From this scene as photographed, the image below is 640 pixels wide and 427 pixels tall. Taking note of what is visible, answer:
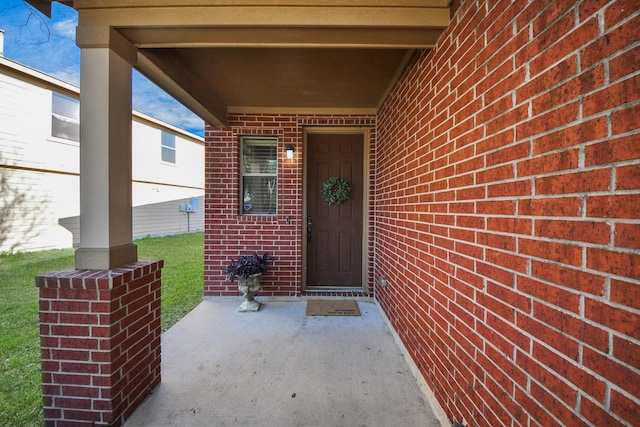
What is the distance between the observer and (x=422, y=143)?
6.61 feet

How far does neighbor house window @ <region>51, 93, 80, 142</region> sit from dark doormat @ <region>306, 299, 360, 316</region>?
25.6 ft

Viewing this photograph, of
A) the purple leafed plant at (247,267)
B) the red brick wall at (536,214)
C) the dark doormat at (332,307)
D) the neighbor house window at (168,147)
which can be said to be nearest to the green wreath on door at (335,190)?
the purple leafed plant at (247,267)

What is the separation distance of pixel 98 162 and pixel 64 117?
7515 millimetres

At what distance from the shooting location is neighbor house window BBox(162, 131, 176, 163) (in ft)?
31.9

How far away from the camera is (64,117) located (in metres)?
6.84

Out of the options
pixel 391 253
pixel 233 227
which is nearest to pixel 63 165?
pixel 233 227

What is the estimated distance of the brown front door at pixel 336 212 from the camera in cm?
387

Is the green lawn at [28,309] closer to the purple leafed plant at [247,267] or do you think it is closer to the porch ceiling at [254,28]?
the purple leafed plant at [247,267]

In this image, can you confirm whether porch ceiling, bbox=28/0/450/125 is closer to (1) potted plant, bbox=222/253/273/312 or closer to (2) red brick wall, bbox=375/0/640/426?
(2) red brick wall, bbox=375/0/640/426

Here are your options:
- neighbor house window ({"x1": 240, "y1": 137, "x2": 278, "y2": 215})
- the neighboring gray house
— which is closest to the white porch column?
neighbor house window ({"x1": 240, "y1": 137, "x2": 278, "y2": 215})

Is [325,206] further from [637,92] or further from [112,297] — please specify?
[637,92]

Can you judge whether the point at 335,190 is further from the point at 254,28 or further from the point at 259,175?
the point at 254,28

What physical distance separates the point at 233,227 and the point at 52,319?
2223mm

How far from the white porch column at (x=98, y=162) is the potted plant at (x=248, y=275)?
1.61 meters
